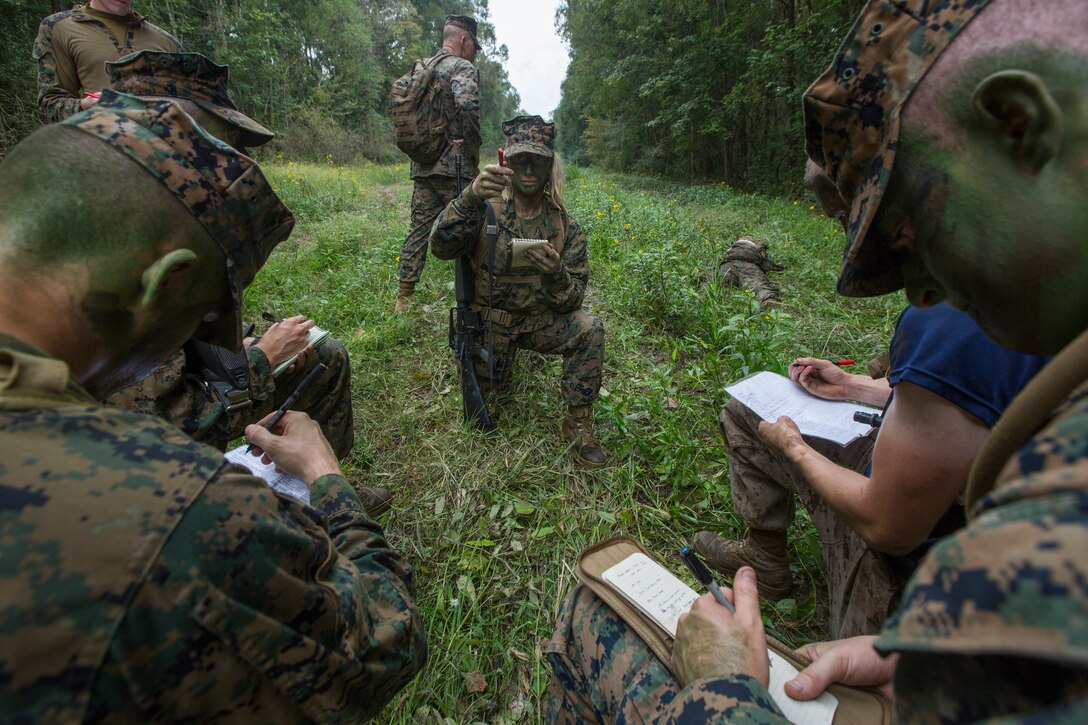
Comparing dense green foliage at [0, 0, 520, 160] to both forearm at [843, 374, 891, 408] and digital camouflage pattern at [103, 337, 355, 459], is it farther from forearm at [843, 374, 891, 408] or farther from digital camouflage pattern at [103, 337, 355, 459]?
forearm at [843, 374, 891, 408]

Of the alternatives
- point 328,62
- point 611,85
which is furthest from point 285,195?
point 328,62

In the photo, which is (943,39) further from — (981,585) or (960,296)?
(981,585)

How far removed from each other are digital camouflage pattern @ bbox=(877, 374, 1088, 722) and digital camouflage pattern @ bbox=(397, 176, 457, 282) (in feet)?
14.8

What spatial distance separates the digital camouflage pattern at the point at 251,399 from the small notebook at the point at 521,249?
3.59 feet

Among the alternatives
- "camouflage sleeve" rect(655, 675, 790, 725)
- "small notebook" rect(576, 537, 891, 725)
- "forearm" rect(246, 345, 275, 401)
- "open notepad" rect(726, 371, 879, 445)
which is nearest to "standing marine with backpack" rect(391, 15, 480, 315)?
"forearm" rect(246, 345, 275, 401)

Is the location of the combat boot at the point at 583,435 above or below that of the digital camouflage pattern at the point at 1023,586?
below

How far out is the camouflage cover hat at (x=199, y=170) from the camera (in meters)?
0.98

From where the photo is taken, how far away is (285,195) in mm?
8344

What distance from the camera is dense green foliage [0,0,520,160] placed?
8.99 m

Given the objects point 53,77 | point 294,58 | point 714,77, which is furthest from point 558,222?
point 294,58

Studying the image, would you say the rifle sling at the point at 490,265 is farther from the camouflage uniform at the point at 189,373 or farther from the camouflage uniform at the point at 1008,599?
the camouflage uniform at the point at 1008,599

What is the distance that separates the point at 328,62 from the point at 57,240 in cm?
3328

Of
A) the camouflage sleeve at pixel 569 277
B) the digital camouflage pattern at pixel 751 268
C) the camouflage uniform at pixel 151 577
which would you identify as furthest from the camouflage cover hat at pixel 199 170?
the digital camouflage pattern at pixel 751 268

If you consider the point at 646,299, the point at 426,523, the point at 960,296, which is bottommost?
the point at 426,523
